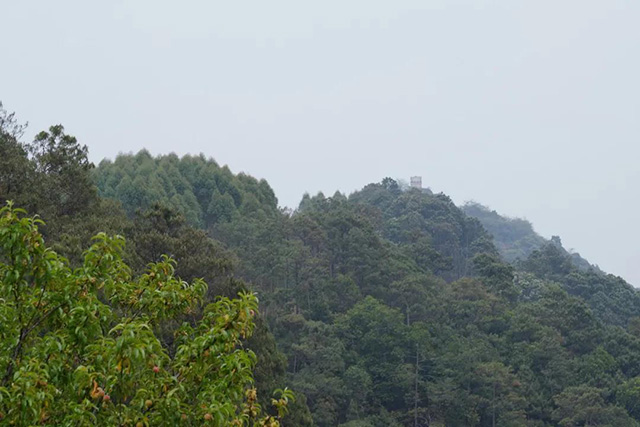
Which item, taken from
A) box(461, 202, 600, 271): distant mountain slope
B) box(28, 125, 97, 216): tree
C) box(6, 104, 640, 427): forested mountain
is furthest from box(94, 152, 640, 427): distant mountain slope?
box(461, 202, 600, 271): distant mountain slope

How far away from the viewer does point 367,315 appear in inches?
1071

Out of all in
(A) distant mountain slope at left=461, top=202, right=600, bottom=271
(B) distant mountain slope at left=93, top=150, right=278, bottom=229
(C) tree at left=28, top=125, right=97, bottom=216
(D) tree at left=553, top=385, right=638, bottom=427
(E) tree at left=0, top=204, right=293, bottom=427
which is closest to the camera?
(E) tree at left=0, top=204, right=293, bottom=427

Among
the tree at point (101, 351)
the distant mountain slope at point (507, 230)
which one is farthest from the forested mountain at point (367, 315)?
the distant mountain slope at point (507, 230)

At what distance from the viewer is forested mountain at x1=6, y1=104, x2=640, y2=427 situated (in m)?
16.9

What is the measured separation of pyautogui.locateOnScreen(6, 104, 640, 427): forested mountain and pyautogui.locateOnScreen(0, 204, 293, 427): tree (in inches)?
450

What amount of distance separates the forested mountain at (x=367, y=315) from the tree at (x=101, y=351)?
37.5 feet

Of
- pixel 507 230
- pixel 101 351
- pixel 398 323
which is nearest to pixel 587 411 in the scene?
pixel 398 323

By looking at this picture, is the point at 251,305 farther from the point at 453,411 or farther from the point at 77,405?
the point at 453,411

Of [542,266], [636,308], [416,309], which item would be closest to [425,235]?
[542,266]

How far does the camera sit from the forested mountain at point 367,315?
16.9m

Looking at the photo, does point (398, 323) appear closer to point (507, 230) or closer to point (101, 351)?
point (101, 351)

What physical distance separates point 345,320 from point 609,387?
9980mm

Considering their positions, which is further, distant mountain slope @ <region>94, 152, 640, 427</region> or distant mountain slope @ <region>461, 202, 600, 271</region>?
distant mountain slope @ <region>461, 202, 600, 271</region>

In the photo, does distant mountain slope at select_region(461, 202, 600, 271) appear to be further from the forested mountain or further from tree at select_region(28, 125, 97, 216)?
tree at select_region(28, 125, 97, 216)
